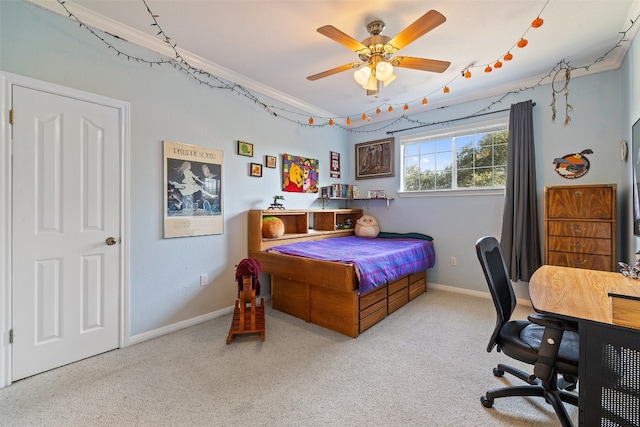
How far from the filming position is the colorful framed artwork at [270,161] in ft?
11.1

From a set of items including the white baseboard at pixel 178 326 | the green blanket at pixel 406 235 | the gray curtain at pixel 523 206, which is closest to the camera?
the white baseboard at pixel 178 326

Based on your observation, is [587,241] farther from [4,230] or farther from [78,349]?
[4,230]

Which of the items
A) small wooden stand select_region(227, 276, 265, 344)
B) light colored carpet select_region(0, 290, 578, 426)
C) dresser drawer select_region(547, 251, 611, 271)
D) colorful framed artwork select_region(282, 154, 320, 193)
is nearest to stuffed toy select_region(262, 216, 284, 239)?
colorful framed artwork select_region(282, 154, 320, 193)

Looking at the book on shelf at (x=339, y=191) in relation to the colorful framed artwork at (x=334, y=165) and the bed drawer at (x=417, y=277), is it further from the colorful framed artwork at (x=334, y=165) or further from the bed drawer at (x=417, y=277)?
the bed drawer at (x=417, y=277)

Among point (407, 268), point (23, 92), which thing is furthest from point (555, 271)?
point (23, 92)

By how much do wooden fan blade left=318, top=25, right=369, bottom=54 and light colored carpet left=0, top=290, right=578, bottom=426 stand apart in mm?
2309

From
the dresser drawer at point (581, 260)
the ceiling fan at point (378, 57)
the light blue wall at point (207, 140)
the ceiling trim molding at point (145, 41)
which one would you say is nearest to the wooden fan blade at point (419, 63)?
the ceiling fan at point (378, 57)

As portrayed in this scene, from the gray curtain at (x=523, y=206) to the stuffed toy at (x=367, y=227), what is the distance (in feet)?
5.59

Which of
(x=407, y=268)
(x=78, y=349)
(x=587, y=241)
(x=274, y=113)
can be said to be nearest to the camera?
(x=78, y=349)

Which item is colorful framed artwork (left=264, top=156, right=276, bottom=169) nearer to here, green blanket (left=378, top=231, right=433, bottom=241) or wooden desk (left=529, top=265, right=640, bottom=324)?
green blanket (left=378, top=231, right=433, bottom=241)

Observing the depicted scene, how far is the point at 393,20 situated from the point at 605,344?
7.64ft

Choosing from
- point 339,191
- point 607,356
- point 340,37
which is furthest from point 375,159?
point 607,356

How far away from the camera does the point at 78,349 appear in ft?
6.66

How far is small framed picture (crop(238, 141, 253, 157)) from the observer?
3.07 metres
